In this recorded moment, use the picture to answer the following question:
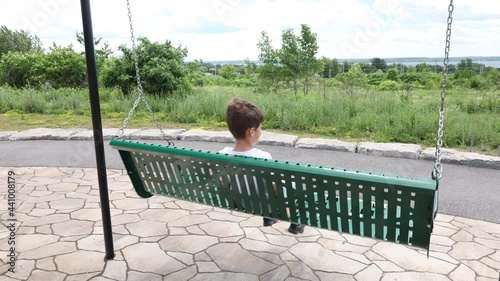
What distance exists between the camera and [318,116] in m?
7.62

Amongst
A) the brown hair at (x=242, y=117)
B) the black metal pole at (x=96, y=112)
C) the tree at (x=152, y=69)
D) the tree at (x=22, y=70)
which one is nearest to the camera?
the black metal pole at (x=96, y=112)

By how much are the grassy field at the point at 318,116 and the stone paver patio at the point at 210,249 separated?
9.76 feet

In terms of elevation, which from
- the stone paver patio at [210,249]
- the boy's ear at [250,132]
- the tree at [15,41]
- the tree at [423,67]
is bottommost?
the stone paver patio at [210,249]

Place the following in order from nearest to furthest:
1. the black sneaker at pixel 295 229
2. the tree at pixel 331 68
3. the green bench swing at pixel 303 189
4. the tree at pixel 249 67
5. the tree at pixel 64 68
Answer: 1. the green bench swing at pixel 303 189
2. the black sneaker at pixel 295 229
3. the tree at pixel 331 68
4. the tree at pixel 64 68
5. the tree at pixel 249 67

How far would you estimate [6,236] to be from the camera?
3523 millimetres

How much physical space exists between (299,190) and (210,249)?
1.17 m

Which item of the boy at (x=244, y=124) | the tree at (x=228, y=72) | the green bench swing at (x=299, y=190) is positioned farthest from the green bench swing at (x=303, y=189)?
the tree at (x=228, y=72)

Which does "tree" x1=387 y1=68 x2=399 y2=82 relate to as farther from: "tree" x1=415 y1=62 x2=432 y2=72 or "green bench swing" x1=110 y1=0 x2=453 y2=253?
"green bench swing" x1=110 y1=0 x2=453 y2=253

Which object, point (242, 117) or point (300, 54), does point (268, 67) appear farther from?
point (242, 117)

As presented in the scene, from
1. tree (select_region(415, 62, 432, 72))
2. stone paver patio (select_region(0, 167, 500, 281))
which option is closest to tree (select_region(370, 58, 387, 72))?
tree (select_region(415, 62, 432, 72))

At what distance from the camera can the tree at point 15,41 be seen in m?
26.6

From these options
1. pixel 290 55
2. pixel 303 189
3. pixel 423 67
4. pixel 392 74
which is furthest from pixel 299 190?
pixel 423 67

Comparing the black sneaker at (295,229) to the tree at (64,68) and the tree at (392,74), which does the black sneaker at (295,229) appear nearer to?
the tree at (64,68)

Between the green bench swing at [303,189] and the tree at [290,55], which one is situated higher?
the tree at [290,55]
